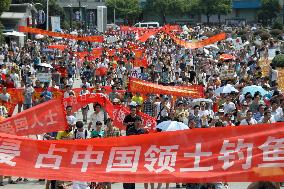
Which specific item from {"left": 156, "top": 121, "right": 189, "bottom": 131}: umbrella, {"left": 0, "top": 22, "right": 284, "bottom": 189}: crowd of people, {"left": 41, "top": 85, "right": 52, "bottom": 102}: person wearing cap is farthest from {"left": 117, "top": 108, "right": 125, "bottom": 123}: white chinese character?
{"left": 41, "top": 85, "right": 52, "bottom": 102}: person wearing cap

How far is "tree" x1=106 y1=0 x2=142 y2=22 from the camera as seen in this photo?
342 feet

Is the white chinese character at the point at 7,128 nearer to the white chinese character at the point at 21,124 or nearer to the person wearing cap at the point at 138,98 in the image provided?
the white chinese character at the point at 21,124

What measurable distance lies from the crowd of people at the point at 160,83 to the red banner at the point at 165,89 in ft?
0.67

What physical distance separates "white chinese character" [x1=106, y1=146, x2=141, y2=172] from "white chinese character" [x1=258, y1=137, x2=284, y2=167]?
124 cm

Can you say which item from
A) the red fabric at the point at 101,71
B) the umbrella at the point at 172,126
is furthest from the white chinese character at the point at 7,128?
the red fabric at the point at 101,71

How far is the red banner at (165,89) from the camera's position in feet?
61.8

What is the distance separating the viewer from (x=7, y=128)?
465 inches

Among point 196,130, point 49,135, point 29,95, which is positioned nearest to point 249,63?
point 29,95

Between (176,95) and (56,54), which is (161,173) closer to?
(176,95)

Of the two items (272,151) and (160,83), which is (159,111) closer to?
(160,83)

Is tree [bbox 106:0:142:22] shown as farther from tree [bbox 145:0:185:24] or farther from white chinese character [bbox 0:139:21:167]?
white chinese character [bbox 0:139:21:167]

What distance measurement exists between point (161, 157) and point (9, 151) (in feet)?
5.07

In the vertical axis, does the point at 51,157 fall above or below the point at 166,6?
above

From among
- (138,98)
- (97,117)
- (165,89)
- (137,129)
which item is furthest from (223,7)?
(137,129)
